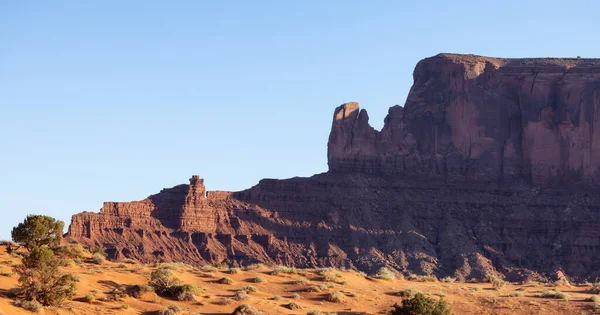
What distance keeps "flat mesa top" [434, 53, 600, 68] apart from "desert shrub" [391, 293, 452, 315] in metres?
105

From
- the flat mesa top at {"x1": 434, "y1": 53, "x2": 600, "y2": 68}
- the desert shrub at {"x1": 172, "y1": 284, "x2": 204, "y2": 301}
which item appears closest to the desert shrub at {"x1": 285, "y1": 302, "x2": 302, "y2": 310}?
the desert shrub at {"x1": 172, "y1": 284, "x2": 204, "y2": 301}

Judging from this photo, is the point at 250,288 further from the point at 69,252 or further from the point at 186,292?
the point at 69,252

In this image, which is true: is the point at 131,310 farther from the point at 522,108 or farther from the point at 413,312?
the point at 522,108

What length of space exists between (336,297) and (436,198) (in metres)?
88.0

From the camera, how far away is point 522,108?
495 ft

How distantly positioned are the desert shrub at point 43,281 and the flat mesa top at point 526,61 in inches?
4305

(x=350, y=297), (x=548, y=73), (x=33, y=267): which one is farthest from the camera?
(x=548, y=73)

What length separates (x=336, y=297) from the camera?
5472 cm

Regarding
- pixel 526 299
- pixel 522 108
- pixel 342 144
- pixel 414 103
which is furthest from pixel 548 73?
pixel 526 299

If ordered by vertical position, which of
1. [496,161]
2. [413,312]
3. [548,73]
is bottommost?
[413,312]

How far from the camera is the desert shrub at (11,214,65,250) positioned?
60656 millimetres

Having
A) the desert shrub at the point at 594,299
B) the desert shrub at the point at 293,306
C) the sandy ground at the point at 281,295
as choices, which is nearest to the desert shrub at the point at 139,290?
the sandy ground at the point at 281,295

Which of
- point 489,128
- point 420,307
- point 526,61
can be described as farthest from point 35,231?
point 526,61

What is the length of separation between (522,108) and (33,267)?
10895 centimetres
